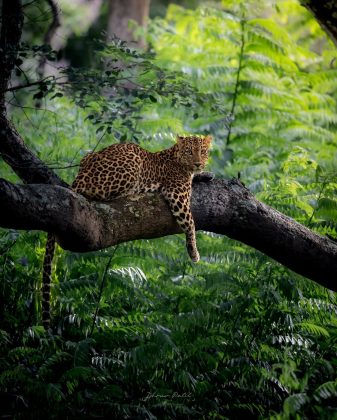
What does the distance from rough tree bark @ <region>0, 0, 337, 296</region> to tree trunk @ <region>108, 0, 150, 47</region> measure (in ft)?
39.9

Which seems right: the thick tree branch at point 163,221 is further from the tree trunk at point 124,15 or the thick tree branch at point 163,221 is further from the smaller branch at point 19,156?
the tree trunk at point 124,15

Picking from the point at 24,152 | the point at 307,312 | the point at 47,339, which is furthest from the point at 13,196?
the point at 307,312

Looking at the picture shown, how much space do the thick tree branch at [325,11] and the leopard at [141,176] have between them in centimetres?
186

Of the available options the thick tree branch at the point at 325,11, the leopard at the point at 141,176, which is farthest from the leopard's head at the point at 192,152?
the thick tree branch at the point at 325,11

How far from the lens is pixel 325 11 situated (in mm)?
6039

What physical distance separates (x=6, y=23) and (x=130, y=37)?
12631 mm

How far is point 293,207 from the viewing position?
8.05 m

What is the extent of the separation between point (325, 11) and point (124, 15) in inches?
522

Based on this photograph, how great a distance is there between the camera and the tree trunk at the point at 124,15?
1855 cm

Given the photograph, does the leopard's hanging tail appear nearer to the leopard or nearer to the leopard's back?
the leopard

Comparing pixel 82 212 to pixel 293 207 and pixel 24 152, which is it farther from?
pixel 293 207

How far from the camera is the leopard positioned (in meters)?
6.39

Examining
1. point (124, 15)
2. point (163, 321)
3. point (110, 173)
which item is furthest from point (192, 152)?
point (124, 15)

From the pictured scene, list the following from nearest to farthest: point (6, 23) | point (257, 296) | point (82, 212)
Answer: point (82, 212)
point (6, 23)
point (257, 296)
